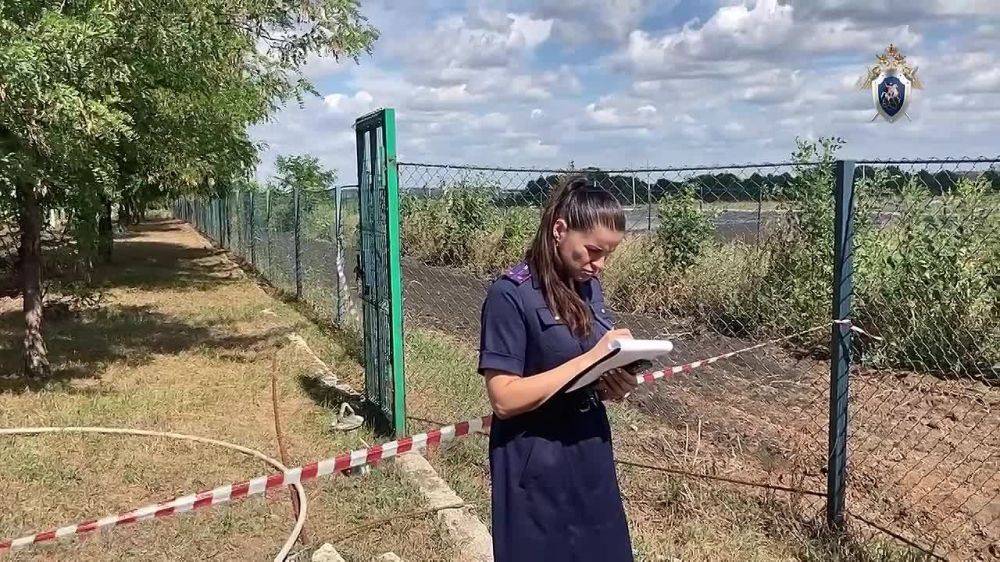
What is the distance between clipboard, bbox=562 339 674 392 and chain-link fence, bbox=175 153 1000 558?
1124 mm

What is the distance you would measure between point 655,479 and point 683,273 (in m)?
4.73

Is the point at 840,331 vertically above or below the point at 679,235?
below

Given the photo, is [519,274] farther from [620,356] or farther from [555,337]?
[620,356]

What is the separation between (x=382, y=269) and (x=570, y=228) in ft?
12.0

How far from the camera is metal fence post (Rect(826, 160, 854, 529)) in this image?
3.76 metres

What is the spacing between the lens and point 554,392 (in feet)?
7.06

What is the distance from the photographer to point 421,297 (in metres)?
13.3

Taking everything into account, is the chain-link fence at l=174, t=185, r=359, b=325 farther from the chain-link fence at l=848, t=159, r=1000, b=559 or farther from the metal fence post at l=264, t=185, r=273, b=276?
the chain-link fence at l=848, t=159, r=1000, b=559

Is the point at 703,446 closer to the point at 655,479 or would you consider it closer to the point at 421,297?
the point at 655,479

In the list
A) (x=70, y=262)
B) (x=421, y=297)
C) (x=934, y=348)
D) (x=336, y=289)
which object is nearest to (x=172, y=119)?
(x=70, y=262)

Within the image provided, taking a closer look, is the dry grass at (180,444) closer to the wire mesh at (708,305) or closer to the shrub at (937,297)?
the wire mesh at (708,305)

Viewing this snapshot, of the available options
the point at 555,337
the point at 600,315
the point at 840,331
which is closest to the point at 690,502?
the point at 840,331

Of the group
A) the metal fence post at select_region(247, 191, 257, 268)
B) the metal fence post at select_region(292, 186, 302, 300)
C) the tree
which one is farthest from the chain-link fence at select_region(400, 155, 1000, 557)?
the metal fence post at select_region(247, 191, 257, 268)

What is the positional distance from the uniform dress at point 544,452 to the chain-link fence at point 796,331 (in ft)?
3.43
